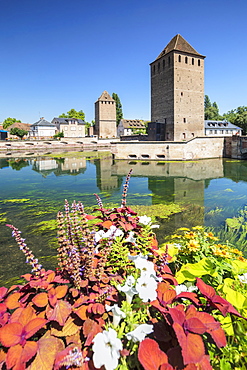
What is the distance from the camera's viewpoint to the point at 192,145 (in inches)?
1000

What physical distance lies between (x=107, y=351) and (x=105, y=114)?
58.7 metres

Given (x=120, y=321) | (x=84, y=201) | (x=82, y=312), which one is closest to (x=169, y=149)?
(x=84, y=201)

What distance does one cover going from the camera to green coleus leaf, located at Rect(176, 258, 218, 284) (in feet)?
6.78

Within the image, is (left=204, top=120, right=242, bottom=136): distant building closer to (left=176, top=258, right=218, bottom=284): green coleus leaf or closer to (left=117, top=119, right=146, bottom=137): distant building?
(left=117, top=119, right=146, bottom=137): distant building

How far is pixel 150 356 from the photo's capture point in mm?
1136

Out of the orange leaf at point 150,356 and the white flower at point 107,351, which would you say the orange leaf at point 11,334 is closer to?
the white flower at point 107,351

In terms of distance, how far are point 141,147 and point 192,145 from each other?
5.56 meters

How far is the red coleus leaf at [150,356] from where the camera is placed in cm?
110

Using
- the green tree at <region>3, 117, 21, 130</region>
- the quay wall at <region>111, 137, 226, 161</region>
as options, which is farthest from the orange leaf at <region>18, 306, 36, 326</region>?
the green tree at <region>3, 117, 21, 130</region>

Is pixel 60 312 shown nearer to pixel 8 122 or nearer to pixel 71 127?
pixel 71 127

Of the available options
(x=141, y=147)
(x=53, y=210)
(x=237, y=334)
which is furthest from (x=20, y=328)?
(x=141, y=147)

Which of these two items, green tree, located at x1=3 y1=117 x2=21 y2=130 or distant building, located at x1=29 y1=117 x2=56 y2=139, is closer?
distant building, located at x1=29 y1=117 x2=56 y2=139

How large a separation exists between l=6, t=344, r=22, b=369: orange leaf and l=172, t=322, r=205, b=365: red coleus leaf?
2.68 ft

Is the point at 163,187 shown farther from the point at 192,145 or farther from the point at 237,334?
the point at 192,145
